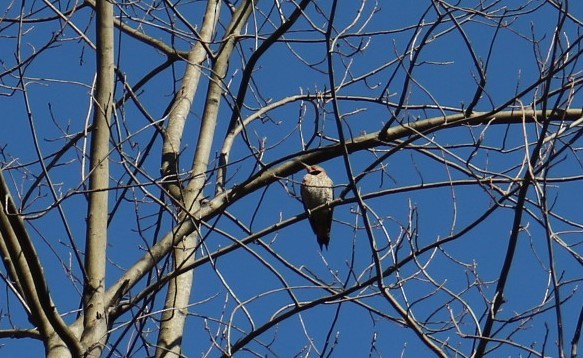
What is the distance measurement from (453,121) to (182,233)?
1.23 m

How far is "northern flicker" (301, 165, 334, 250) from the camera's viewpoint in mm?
6844

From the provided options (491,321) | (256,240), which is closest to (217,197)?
(256,240)

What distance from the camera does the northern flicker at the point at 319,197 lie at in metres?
6.84

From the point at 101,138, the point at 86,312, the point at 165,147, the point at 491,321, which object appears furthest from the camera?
the point at 165,147

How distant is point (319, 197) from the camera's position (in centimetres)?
693

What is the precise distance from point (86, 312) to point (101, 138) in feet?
2.34

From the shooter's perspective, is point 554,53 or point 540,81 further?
point 540,81

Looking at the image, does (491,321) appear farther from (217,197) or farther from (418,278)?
(217,197)

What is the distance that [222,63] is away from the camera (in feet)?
17.7

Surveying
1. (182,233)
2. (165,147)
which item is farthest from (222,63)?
(182,233)

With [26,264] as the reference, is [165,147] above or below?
above

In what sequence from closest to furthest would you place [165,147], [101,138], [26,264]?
[26,264] < [101,138] < [165,147]

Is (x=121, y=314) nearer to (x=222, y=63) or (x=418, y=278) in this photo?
(x=418, y=278)

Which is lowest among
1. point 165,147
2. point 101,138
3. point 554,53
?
point 554,53
